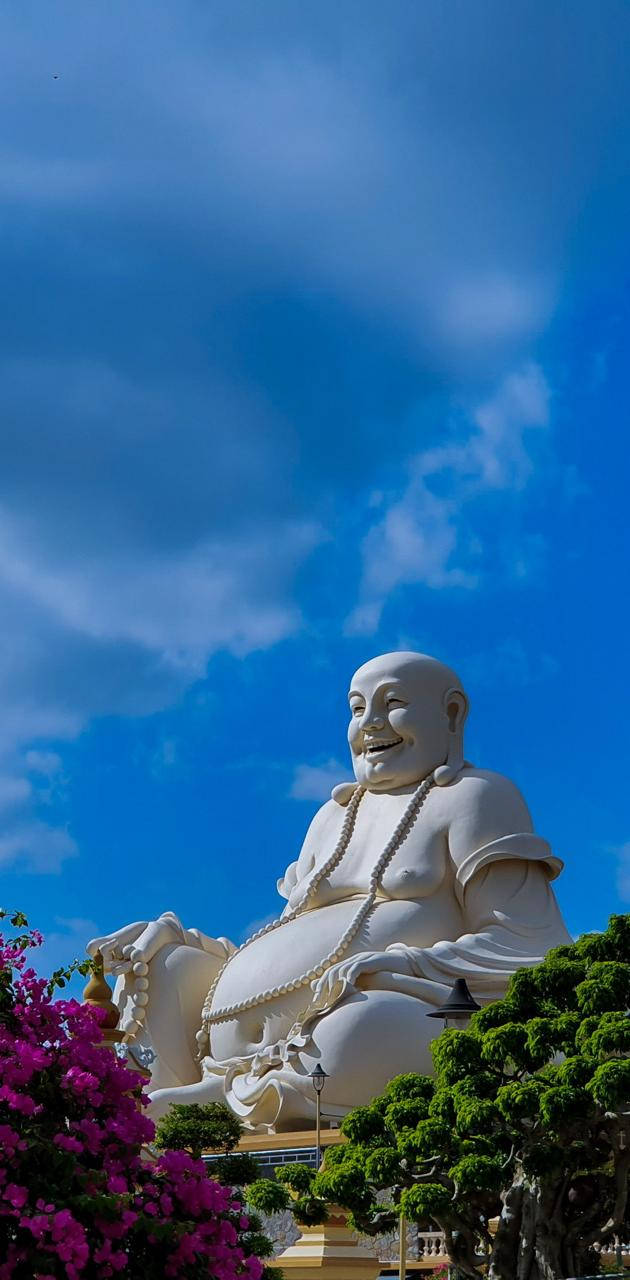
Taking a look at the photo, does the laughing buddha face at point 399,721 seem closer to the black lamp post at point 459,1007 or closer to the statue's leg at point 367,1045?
the statue's leg at point 367,1045

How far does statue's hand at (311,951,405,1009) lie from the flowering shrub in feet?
30.4

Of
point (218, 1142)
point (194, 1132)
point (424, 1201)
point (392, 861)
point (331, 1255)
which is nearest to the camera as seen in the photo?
point (424, 1201)

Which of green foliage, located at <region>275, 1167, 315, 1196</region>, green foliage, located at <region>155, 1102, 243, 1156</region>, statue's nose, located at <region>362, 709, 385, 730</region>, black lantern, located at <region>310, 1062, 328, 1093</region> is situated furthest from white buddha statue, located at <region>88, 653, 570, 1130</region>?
green foliage, located at <region>275, 1167, 315, 1196</region>

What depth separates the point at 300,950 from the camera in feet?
56.7

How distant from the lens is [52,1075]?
255 inches

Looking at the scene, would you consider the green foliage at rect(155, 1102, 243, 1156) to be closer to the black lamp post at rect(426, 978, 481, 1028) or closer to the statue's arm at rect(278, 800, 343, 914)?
the black lamp post at rect(426, 978, 481, 1028)

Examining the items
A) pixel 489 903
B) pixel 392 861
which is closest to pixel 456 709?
pixel 392 861

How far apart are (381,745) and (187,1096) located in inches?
184

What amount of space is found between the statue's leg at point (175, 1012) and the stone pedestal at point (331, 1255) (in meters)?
6.11

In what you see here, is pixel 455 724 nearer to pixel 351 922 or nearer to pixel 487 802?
pixel 487 802

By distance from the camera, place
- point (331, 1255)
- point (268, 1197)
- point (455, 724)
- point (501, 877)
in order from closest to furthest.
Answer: point (268, 1197), point (331, 1255), point (501, 877), point (455, 724)

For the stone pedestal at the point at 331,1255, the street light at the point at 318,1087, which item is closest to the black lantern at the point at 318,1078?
the street light at the point at 318,1087

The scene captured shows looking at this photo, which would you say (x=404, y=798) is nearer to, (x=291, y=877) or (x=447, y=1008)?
(x=291, y=877)

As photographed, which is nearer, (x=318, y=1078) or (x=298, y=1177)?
(x=298, y=1177)
